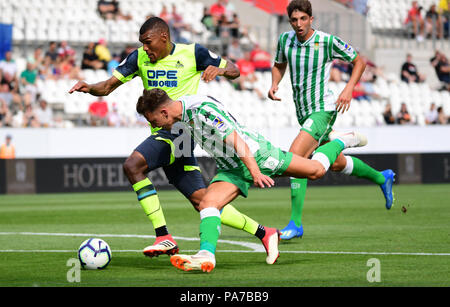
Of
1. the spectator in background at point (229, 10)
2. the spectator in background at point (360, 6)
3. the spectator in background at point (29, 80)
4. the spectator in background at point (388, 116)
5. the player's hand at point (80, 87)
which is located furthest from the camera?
the spectator in background at point (360, 6)

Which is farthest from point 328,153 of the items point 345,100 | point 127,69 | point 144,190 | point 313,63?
point 127,69

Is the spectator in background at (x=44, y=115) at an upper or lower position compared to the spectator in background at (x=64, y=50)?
lower

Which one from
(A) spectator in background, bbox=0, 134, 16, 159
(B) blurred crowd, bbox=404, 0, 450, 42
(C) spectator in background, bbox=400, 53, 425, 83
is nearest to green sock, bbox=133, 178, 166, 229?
(A) spectator in background, bbox=0, 134, 16, 159

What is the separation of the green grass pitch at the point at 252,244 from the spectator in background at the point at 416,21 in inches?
560

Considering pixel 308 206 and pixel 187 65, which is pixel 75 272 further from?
pixel 308 206

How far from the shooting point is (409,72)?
28453 mm

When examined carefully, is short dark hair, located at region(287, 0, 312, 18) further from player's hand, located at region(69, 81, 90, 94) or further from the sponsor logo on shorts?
the sponsor logo on shorts

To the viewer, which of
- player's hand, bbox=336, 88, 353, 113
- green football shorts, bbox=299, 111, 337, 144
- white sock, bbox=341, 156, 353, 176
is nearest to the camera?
player's hand, bbox=336, 88, 353, 113

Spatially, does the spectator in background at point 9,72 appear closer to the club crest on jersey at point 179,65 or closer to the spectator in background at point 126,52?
the spectator in background at point 126,52

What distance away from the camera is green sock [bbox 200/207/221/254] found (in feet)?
22.7

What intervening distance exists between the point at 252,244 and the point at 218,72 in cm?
223

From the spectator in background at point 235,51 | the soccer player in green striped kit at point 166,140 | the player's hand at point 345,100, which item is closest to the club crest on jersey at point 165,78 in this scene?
the soccer player in green striped kit at point 166,140

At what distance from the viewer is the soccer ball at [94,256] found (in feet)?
24.0

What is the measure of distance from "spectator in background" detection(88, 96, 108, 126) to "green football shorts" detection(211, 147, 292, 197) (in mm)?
16608
